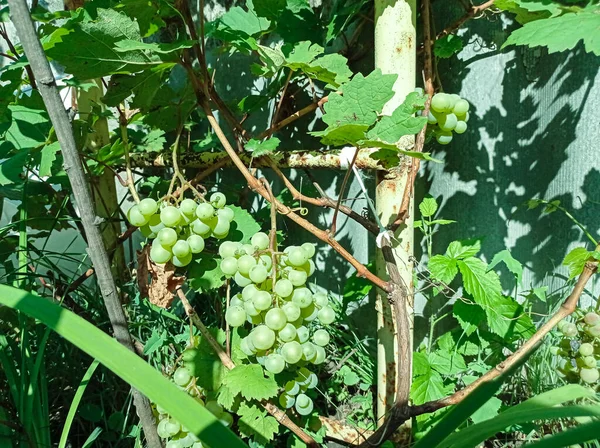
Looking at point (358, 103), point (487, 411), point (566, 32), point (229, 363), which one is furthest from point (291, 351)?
point (566, 32)

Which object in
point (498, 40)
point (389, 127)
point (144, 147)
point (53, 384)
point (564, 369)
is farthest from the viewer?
point (144, 147)

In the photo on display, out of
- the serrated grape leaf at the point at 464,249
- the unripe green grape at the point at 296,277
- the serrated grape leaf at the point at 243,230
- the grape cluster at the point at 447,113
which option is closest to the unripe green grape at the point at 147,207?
the serrated grape leaf at the point at 243,230

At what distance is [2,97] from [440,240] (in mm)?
1222

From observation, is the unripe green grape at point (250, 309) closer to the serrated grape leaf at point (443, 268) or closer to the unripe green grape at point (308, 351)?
the unripe green grape at point (308, 351)

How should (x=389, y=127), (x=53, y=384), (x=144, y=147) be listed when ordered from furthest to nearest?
(x=144, y=147)
(x=53, y=384)
(x=389, y=127)

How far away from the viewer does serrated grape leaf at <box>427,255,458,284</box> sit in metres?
1.13

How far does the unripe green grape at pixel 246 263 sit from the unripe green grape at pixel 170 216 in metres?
0.16

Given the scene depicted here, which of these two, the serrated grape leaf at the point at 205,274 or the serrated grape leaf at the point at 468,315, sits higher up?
the serrated grape leaf at the point at 205,274

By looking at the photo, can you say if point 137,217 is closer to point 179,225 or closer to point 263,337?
point 179,225

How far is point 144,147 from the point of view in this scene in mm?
1555

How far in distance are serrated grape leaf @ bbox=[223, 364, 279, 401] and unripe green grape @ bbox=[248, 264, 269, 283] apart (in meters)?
0.22

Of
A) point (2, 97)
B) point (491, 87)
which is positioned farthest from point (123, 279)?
point (491, 87)

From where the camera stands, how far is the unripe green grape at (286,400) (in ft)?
3.21

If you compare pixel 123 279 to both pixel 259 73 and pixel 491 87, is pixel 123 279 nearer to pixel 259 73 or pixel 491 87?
pixel 259 73
